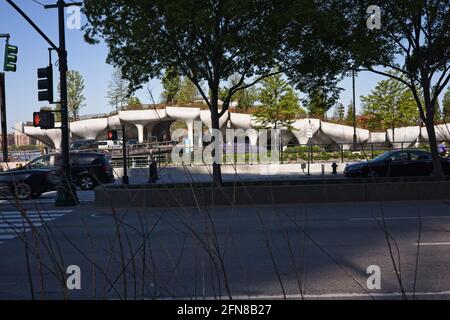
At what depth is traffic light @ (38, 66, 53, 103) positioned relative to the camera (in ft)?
52.2

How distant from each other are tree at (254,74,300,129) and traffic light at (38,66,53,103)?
40.7m

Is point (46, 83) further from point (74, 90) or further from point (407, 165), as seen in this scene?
point (74, 90)

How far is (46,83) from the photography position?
15953 millimetres

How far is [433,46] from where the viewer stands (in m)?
Result: 16.2

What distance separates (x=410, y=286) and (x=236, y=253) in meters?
3.07

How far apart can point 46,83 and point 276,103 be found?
4189cm

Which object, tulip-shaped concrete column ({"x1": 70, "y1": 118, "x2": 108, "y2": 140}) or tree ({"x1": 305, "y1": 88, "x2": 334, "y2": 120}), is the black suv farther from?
tulip-shaped concrete column ({"x1": 70, "y1": 118, "x2": 108, "y2": 140})

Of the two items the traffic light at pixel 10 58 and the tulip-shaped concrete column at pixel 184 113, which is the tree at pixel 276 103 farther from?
the traffic light at pixel 10 58

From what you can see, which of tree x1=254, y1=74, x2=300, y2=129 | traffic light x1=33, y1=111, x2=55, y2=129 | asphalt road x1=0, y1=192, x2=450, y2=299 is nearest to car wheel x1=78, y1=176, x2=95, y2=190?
traffic light x1=33, y1=111, x2=55, y2=129

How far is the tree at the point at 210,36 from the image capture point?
14312mm

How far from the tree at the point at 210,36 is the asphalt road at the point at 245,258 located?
5727mm

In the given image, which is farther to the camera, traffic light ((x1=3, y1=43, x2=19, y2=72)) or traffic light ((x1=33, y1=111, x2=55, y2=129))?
traffic light ((x1=3, y1=43, x2=19, y2=72))
